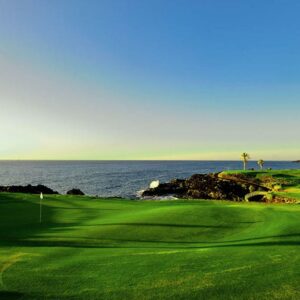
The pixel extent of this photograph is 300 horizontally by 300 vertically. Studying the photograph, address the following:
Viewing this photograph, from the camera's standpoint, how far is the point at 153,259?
11578 millimetres

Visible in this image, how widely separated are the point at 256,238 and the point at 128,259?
22.2ft

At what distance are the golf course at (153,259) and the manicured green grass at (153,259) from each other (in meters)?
0.02

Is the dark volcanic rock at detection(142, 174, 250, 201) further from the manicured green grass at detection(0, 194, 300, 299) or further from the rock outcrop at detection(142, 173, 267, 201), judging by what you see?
the manicured green grass at detection(0, 194, 300, 299)

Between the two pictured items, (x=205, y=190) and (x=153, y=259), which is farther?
(x=205, y=190)

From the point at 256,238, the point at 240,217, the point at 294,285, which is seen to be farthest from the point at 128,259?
the point at 240,217

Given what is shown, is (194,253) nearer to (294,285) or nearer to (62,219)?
(294,285)

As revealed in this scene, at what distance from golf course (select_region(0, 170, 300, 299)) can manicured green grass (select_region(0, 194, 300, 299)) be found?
0.02 m

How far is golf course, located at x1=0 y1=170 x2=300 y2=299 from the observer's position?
8.82 metres

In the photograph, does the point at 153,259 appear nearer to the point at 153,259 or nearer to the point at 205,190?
the point at 153,259

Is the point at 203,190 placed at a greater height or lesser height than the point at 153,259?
lesser

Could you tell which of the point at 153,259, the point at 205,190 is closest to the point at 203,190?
the point at 205,190

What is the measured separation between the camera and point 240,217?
70.9 ft

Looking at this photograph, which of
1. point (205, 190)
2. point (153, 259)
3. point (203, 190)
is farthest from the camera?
point (203, 190)

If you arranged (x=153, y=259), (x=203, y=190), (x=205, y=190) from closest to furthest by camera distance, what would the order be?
1. (x=153, y=259)
2. (x=205, y=190)
3. (x=203, y=190)
